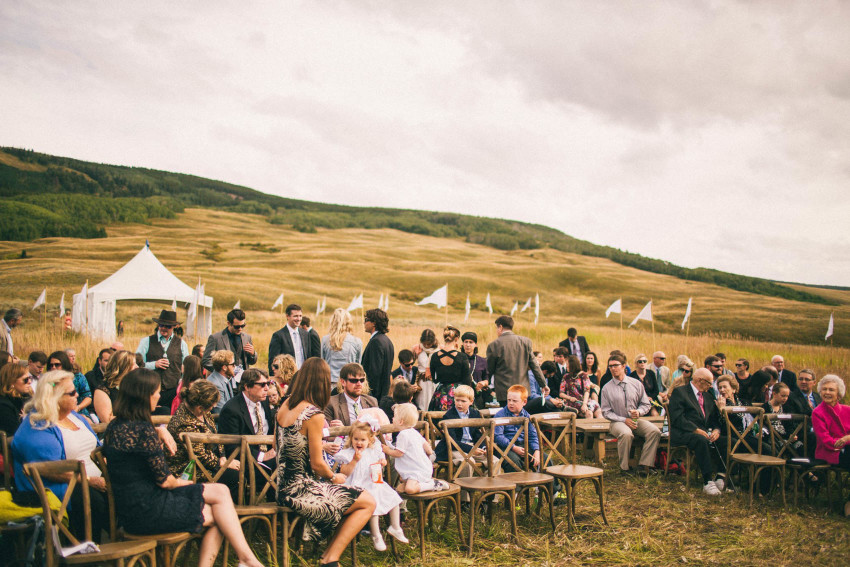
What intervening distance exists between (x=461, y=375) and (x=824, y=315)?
48.7 meters

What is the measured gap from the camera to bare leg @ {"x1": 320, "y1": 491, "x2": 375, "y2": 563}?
16.3ft

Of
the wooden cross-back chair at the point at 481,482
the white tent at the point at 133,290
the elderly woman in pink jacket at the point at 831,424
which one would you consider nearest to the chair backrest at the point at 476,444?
the wooden cross-back chair at the point at 481,482

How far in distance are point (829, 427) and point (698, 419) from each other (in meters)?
1.51

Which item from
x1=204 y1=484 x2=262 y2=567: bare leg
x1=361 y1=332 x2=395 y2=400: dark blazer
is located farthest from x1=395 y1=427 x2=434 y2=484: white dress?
x1=361 y1=332 x2=395 y2=400: dark blazer

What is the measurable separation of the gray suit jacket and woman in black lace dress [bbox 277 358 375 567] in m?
4.51

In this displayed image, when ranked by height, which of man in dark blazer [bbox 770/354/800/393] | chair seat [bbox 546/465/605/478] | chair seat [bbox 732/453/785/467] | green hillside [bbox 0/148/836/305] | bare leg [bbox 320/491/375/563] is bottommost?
bare leg [bbox 320/491/375/563]

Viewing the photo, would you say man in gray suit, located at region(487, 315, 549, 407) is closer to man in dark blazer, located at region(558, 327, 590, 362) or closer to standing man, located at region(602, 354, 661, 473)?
standing man, located at region(602, 354, 661, 473)

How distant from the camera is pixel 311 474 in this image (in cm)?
520

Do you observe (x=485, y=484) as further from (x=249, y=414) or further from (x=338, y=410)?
(x=249, y=414)

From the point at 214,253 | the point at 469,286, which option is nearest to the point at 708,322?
the point at 469,286

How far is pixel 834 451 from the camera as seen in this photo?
733 centimetres

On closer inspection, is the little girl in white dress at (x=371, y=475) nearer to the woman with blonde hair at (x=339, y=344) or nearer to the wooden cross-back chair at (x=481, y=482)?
the wooden cross-back chair at (x=481, y=482)

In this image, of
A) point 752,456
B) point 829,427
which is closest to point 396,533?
point 752,456

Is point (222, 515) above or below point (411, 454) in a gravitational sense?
below
